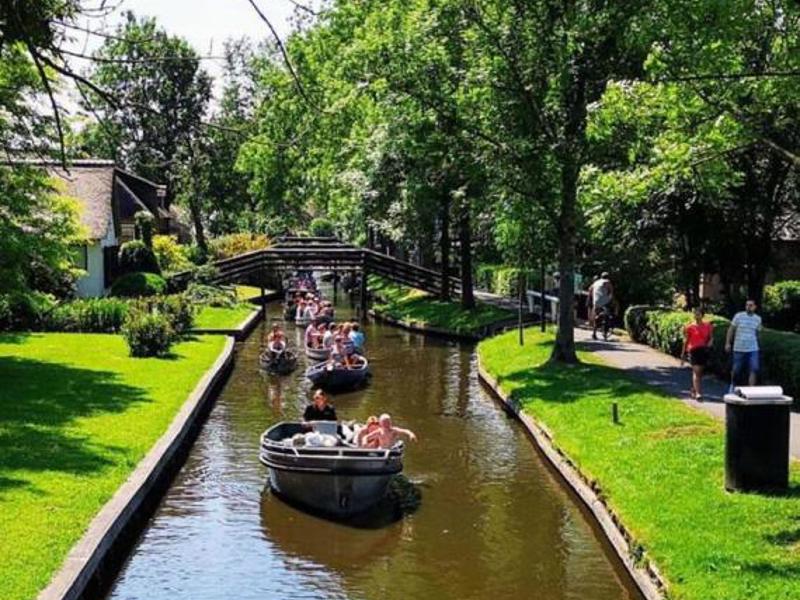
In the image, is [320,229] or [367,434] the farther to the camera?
[320,229]

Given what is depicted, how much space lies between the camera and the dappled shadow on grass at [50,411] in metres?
16.2

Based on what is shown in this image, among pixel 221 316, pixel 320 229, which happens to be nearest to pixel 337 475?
pixel 221 316

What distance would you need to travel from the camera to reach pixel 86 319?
36.3 meters

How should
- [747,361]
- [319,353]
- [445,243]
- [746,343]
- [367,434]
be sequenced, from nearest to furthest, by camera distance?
[367,434]
[746,343]
[747,361]
[319,353]
[445,243]

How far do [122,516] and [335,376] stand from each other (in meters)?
13.8

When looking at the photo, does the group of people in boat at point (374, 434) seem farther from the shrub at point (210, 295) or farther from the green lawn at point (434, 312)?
the shrub at point (210, 295)

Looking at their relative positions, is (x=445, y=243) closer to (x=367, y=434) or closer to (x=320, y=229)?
(x=367, y=434)

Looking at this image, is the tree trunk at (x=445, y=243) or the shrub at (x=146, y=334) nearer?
the shrub at (x=146, y=334)

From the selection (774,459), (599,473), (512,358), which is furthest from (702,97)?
(512,358)

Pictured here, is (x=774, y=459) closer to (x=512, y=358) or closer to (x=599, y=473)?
(x=599, y=473)

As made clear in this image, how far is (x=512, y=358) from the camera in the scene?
30.1 m

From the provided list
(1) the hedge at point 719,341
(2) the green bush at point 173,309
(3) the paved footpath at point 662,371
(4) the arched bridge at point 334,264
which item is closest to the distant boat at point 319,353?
(2) the green bush at point 173,309

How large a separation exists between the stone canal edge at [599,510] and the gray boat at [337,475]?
2.99 meters

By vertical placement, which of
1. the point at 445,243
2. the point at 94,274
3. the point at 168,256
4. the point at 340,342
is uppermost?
the point at 445,243
